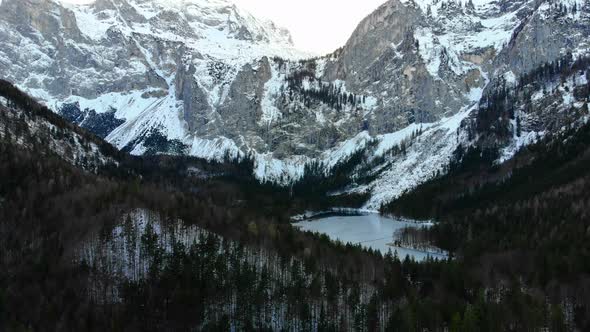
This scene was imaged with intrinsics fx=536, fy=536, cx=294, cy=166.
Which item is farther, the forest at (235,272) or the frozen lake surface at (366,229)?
the frozen lake surface at (366,229)

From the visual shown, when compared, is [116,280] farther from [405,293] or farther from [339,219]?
[339,219]

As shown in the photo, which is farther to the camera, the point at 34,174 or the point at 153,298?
the point at 34,174

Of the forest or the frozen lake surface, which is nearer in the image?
the forest

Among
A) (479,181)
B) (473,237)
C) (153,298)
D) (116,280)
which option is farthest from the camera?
(479,181)

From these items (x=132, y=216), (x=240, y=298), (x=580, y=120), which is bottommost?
(x=240, y=298)

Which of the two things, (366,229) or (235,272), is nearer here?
(235,272)

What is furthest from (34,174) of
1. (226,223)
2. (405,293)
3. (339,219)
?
(339,219)

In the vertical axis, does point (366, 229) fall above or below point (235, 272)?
above

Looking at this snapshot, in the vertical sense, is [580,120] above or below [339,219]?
above
